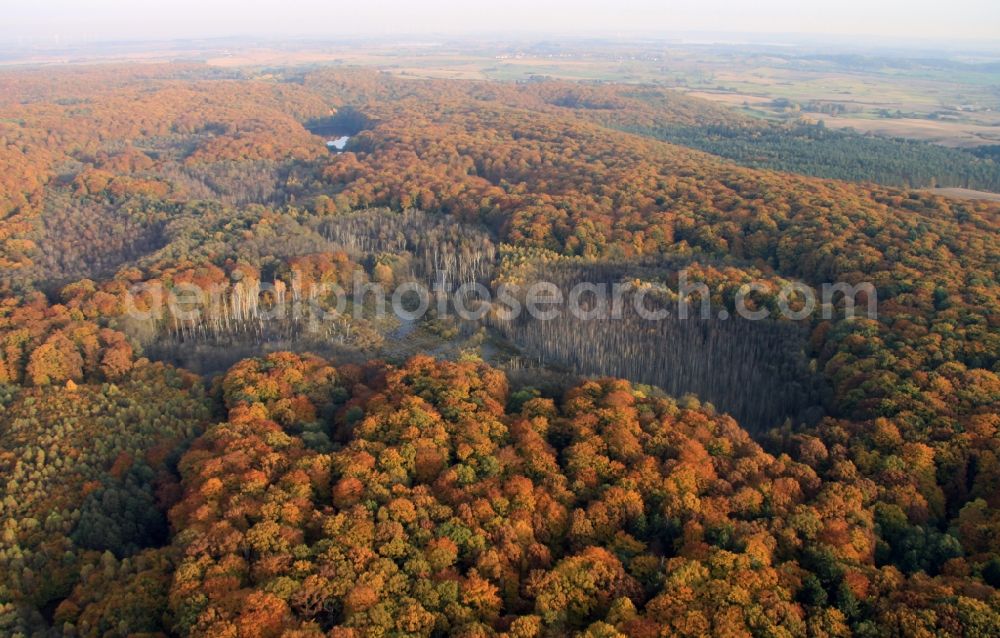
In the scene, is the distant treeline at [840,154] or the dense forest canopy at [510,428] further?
the distant treeline at [840,154]

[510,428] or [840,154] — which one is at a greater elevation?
[840,154]

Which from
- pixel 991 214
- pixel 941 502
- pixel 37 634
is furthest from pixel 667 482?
pixel 991 214

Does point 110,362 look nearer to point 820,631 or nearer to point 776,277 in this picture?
point 820,631

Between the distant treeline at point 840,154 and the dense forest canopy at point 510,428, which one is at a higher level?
the distant treeline at point 840,154

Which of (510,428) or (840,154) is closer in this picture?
(510,428)
